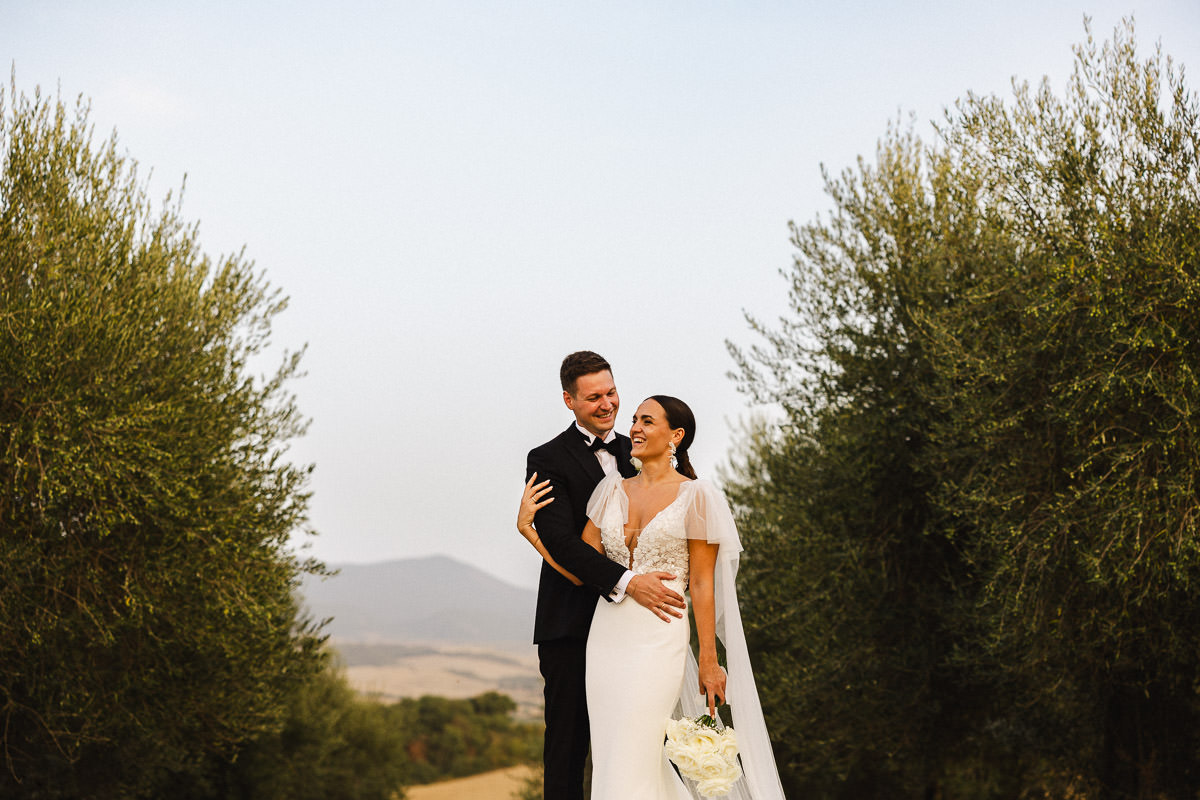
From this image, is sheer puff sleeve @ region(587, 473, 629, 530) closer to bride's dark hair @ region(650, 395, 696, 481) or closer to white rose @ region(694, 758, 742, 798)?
bride's dark hair @ region(650, 395, 696, 481)

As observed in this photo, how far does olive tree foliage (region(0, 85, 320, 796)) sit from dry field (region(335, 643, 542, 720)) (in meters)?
29.2

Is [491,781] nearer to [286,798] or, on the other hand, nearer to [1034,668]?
[286,798]

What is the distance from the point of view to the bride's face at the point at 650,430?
564 cm

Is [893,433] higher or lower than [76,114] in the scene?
lower

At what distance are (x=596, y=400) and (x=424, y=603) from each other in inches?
2371

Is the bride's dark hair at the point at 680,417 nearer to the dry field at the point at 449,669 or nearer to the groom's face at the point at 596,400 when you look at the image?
the groom's face at the point at 596,400

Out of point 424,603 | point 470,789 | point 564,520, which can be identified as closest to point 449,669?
point 470,789

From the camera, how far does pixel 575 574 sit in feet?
18.5

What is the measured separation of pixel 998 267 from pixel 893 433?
262cm

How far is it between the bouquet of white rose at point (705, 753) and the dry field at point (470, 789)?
32659 millimetres

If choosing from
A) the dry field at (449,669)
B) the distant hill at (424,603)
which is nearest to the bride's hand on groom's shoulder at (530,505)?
the dry field at (449,669)

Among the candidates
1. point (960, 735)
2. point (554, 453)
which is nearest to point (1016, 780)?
point (960, 735)

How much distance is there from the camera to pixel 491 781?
39844mm

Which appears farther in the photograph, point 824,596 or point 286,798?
point 286,798
